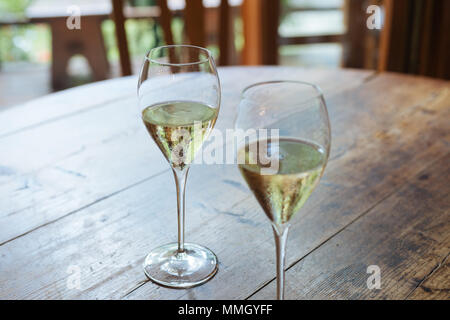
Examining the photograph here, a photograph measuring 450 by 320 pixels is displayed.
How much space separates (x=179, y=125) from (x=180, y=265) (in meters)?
0.18

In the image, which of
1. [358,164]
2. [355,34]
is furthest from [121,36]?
[355,34]

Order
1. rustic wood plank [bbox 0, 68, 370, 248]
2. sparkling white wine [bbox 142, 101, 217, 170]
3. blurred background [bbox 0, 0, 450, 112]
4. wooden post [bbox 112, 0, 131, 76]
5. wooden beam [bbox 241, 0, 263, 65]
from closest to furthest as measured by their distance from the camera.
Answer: sparkling white wine [bbox 142, 101, 217, 170]
rustic wood plank [bbox 0, 68, 370, 248]
wooden post [bbox 112, 0, 131, 76]
blurred background [bbox 0, 0, 450, 112]
wooden beam [bbox 241, 0, 263, 65]

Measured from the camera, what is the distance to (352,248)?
0.68 meters

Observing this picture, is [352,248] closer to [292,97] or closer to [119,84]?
[292,97]

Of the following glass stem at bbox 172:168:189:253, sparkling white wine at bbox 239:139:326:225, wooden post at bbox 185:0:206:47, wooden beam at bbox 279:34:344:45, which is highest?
wooden post at bbox 185:0:206:47

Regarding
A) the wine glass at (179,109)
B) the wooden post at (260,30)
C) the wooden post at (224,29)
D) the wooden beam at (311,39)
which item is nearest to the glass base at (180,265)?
the wine glass at (179,109)

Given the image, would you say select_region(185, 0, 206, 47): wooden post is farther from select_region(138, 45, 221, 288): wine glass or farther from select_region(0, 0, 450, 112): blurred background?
select_region(138, 45, 221, 288): wine glass

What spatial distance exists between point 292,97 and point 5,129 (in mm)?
765

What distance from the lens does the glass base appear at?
2.04ft

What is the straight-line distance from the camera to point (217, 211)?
0.77 metres

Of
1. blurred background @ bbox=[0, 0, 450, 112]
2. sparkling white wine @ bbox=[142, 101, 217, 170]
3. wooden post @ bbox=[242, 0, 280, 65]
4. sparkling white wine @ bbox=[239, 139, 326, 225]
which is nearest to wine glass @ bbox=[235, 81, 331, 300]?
sparkling white wine @ bbox=[239, 139, 326, 225]

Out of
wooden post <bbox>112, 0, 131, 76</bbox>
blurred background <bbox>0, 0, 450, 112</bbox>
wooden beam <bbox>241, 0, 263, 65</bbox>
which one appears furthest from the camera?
wooden beam <bbox>241, 0, 263, 65</bbox>

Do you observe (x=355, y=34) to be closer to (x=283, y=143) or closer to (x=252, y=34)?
(x=252, y=34)

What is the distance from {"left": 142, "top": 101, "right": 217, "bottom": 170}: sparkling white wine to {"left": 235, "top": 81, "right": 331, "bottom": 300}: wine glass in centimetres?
12
